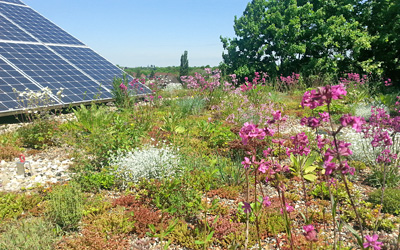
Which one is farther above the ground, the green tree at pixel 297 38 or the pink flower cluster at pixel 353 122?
the green tree at pixel 297 38

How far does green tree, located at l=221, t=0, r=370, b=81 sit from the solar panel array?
9546mm

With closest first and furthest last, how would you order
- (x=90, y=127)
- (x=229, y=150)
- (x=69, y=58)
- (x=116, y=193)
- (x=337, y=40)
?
(x=116, y=193)
(x=229, y=150)
(x=90, y=127)
(x=69, y=58)
(x=337, y=40)

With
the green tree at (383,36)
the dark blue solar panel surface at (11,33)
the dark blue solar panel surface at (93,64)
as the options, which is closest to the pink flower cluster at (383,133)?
the dark blue solar panel surface at (93,64)

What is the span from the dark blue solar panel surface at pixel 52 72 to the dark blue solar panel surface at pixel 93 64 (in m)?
0.54

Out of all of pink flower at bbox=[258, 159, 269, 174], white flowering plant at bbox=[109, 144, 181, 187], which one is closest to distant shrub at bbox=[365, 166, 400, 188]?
white flowering plant at bbox=[109, 144, 181, 187]

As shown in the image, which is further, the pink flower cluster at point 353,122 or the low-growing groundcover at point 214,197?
the low-growing groundcover at point 214,197

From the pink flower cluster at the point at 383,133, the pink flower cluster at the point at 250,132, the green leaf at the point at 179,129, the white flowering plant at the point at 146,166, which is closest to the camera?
the pink flower cluster at the point at 250,132

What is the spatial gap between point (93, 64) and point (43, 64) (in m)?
2.46

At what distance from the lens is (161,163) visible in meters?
5.08

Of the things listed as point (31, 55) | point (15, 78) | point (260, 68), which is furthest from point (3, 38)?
point (260, 68)

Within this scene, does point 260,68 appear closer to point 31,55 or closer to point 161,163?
point 31,55

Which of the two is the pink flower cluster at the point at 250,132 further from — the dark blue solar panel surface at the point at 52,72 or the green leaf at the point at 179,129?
the dark blue solar panel surface at the point at 52,72

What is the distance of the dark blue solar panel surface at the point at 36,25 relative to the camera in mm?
13202

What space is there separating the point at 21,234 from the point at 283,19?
1774 centimetres
